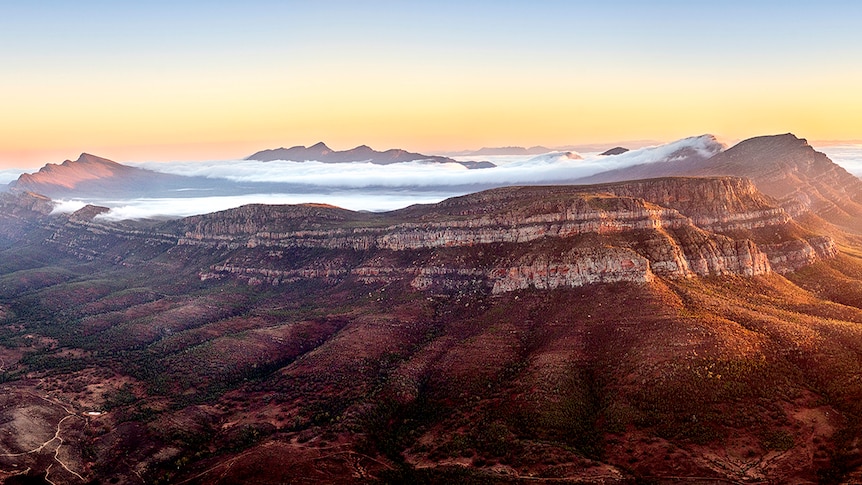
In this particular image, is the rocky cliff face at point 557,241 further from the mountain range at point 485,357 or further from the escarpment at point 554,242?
the mountain range at point 485,357

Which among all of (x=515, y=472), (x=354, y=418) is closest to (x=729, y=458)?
(x=515, y=472)

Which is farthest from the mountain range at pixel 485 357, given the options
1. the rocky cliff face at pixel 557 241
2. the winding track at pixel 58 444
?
the rocky cliff face at pixel 557 241

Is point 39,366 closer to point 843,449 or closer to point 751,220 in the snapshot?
point 843,449

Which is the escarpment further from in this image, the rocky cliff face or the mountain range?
the mountain range

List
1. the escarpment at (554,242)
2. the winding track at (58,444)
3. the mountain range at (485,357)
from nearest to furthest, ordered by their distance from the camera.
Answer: the mountain range at (485,357), the winding track at (58,444), the escarpment at (554,242)

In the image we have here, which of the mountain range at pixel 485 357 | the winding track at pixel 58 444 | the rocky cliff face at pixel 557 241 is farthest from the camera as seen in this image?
the rocky cliff face at pixel 557 241

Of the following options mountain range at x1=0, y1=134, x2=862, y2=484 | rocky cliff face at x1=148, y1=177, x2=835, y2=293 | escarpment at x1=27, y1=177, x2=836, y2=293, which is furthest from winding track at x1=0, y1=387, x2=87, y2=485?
escarpment at x1=27, y1=177, x2=836, y2=293

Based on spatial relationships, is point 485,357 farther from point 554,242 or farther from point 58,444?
point 58,444

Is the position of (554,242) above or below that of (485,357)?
above

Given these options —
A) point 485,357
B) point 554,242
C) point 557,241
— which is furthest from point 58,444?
point 557,241
